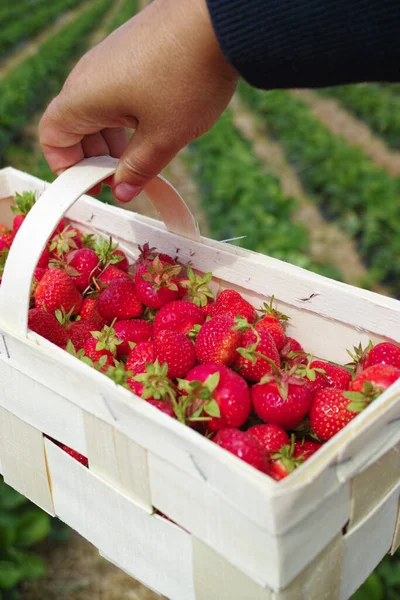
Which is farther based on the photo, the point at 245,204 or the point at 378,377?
the point at 245,204

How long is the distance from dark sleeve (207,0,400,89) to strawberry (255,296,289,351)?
1.79ft

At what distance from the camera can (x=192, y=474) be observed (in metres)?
0.94

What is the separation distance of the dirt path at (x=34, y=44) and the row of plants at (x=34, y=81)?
89 cm

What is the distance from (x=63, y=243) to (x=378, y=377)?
93cm

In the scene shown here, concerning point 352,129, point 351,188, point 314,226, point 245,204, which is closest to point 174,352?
point 245,204

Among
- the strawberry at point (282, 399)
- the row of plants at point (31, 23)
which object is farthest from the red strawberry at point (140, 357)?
the row of plants at point (31, 23)

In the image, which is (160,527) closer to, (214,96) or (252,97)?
(214,96)

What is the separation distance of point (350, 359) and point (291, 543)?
645 mm

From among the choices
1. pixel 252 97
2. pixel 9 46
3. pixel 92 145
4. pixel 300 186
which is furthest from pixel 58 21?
pixel 92 145

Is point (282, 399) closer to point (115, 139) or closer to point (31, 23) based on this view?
point (115, 139)

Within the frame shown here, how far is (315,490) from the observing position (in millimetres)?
882

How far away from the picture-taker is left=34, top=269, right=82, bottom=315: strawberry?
1551 millimetres

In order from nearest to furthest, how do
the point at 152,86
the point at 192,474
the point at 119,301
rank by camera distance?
the point at 192,474
the point at 152,86
the point at 119,301

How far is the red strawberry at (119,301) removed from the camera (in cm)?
154
